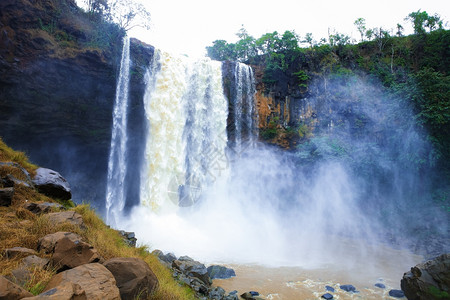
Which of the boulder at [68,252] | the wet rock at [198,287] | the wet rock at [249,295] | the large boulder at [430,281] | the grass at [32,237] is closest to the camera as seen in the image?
the grass at [32,237]

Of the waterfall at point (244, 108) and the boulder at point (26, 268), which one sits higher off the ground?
the waterfall at point (244, 108)

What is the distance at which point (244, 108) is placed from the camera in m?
20.8

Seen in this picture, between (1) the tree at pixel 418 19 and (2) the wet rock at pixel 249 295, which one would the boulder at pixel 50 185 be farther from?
(1) the tree at pixel 418 19

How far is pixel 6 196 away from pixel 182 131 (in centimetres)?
1347

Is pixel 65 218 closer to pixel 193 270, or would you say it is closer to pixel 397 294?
pixel 193 270

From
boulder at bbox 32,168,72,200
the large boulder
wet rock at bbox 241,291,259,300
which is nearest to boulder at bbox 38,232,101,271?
boulder at bbox 32,168,72,200

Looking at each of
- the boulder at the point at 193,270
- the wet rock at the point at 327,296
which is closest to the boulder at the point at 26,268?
the boulder at the point at 193,270

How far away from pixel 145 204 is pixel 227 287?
960 centimetres

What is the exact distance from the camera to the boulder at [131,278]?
131 inches

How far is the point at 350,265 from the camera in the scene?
11.1 metres

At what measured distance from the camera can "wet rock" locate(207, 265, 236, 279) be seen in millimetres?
9303

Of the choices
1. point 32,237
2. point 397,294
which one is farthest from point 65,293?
point 397,294

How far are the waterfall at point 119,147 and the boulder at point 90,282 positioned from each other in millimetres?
14551

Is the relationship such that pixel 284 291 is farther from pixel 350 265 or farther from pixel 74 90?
pixel 74 90
